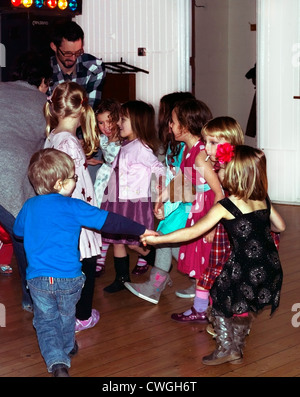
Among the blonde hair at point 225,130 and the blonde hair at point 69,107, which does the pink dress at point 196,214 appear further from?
the blonde hair at point 69,107

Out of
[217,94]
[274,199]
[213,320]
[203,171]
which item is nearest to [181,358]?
[213,320]

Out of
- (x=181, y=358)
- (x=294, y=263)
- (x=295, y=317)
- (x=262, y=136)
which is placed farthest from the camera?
(x=262, y=136)

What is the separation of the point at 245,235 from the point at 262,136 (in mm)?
4334

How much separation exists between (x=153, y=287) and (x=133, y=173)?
69cm

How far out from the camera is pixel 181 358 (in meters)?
3.57

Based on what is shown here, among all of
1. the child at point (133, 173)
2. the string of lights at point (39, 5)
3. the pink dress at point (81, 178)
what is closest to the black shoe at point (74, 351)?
the pink dress at point (81, 178)

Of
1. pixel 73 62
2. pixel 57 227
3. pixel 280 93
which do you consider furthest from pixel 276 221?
pixel 280 93

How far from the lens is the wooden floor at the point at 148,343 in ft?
11.2

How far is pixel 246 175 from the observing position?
3.36 metres

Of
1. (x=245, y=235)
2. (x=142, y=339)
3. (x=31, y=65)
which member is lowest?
(x=142, y=339)

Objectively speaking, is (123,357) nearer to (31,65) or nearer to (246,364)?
(246,364)

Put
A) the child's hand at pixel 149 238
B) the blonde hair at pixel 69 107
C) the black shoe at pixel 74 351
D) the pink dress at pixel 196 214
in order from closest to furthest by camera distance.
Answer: the child's hand at pixel 149 238 < the black shoe at pixel 74 351 < the blonde hair at pixel 69 107 < the pink dress at pixel 196 214

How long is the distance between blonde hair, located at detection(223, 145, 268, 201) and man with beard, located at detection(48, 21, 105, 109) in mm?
2160
